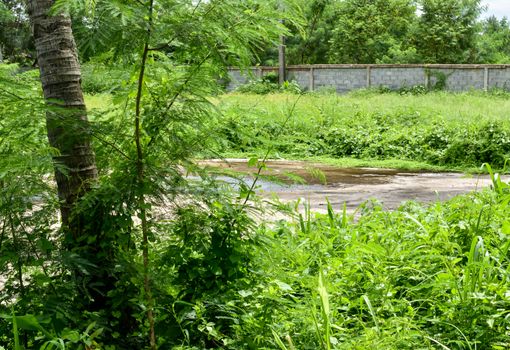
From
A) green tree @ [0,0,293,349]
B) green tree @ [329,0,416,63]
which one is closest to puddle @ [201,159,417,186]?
green tree @ [0,0,293,349]

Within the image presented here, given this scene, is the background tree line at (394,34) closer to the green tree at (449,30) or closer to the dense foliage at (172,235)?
the green tree at (449,30)

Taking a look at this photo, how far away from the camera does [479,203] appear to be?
478cm

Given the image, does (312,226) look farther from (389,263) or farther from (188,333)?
(188,333)

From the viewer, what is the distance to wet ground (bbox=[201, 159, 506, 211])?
8.69 m

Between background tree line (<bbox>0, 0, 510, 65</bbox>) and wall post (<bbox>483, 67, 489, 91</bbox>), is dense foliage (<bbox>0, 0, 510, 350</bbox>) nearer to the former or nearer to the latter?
wall post (<bbox>483, 67, 489, 91</bbox>)

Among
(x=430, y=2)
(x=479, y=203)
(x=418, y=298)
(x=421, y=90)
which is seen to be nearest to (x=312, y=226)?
(x=479, y=203)

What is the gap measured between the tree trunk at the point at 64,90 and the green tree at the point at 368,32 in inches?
1257

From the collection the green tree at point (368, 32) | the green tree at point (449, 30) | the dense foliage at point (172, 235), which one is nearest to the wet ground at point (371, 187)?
the dense foliage at point (172, 235)

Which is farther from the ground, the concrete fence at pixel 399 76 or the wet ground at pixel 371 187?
the concrete fence at pixel 399 76

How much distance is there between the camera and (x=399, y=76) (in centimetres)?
2459

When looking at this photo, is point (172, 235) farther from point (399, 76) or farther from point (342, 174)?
point (399, 76)

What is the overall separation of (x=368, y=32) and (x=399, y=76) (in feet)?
37.4

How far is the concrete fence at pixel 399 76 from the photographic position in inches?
917

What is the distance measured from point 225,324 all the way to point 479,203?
8.12ft
